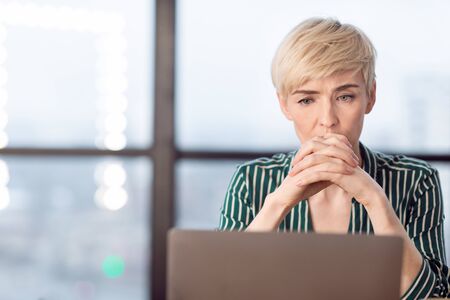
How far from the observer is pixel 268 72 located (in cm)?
313

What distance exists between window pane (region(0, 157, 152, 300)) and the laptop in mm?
2197

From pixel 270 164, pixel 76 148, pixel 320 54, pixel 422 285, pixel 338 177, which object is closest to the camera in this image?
pixel 422 285

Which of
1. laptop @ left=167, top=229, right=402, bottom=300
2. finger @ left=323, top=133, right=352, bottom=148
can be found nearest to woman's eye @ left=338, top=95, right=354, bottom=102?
finger @ left=323, top=133, right=352, bottom=148

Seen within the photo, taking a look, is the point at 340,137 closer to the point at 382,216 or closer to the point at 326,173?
the point at 326,173

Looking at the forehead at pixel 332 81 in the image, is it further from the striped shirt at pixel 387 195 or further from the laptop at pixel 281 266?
the laptop at pixel 281 266

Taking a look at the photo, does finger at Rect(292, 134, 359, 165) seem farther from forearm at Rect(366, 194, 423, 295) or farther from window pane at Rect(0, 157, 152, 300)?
window pane at Rect(0, 157, 152, 300)

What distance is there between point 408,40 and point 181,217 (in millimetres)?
1340

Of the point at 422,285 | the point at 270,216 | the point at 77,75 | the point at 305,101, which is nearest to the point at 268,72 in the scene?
the point at 77,75

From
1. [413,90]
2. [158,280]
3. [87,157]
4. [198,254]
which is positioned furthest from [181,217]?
[198,254]

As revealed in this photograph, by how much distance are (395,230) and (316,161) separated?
23cm

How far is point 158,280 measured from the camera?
3.13m

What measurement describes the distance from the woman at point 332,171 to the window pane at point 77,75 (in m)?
1.42

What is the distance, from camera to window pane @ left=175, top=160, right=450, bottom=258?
3160 mm

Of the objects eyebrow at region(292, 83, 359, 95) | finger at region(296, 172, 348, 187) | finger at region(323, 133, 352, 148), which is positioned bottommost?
finger at region(296, 172, 348, 187)
